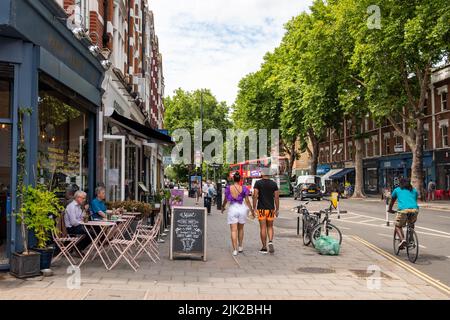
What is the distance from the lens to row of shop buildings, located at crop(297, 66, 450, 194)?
126 ft

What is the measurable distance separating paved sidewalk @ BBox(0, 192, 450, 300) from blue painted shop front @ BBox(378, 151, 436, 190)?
105ft

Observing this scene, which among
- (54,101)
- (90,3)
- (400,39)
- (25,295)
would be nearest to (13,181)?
(25,295)

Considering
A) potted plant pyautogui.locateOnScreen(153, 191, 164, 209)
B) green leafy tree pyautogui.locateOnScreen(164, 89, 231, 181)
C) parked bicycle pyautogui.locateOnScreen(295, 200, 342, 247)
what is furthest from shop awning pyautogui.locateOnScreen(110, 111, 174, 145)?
A: green leafy tree pyautogui.locateOnScreen(164, 89, 231, 181)

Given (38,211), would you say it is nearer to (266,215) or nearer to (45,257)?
(45,257)

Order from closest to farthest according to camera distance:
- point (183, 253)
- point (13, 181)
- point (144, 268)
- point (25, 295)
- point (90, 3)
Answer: point (25, 295) < point (13, 181) < point (144, 268) < point (183, 253) < point (90, 3)

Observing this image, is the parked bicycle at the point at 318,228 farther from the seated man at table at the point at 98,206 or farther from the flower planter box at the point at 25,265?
the flower planter box at the point at 25,265

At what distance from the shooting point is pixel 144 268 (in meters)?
8.57

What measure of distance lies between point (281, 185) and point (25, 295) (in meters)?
42.1

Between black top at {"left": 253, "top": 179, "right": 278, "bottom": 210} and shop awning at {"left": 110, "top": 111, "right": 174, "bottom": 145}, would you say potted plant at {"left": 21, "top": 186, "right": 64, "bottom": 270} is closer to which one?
black top at {"left": 253, "top": 179, "right": 278, "bottom": 210}

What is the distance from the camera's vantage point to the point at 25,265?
735 centimetres

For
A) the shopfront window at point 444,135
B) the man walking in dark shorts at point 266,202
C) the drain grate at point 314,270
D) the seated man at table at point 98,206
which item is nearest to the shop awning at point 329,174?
the shopfront window at point 444,135

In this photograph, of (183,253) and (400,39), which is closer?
(183,253)
